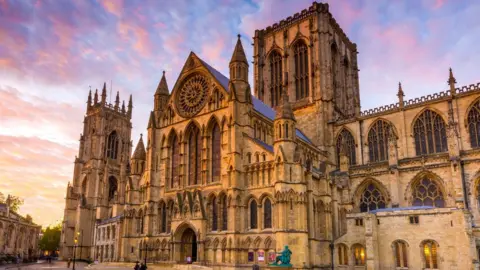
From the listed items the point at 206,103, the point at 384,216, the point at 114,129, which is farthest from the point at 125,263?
the point at 114,129

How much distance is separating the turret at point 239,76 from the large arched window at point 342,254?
17.3m

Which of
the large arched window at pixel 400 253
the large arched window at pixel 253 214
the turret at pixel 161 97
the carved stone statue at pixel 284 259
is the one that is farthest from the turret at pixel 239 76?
the large arched window at pixel 400 253

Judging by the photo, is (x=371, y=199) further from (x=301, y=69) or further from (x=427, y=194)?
(x=301, y=69)

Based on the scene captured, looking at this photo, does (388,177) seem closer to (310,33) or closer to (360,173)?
(360,173)

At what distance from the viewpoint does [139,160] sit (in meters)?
49.0

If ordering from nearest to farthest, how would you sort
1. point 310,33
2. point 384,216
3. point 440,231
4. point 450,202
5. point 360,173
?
point 440,231 → point 384,216 → point 450,202 → point 360,173 → point 310,33

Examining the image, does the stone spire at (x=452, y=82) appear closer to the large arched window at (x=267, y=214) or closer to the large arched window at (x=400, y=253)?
the large arched window at (x=400, y=253)

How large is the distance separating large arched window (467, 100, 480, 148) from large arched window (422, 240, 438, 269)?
52.4 feet

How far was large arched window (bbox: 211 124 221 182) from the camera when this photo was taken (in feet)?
137

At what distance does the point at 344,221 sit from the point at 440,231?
12130 millimetres

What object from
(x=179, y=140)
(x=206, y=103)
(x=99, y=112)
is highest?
(x=99, y=112)

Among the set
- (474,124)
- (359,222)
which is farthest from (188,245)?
(474,124)

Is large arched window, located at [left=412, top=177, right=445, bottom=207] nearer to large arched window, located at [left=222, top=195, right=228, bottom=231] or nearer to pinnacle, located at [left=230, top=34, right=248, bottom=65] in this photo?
large arched window, located at [left=222, top=195, right=228, bottom=231]

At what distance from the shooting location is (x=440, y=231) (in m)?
35.4
